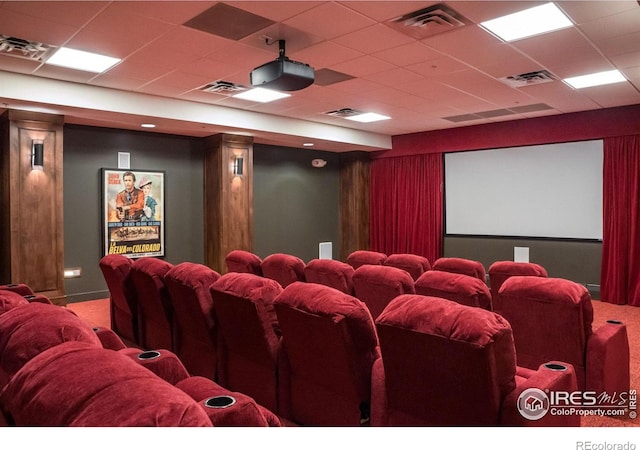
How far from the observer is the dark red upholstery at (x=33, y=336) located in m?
1.41

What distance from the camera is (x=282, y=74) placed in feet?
13.6

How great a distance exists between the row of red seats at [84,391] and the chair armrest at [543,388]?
0.87m

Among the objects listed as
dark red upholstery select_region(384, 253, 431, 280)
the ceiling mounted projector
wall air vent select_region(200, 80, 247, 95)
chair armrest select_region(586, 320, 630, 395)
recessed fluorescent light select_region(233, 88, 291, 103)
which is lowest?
chair armrest select_region(586, 320, 630, 395)

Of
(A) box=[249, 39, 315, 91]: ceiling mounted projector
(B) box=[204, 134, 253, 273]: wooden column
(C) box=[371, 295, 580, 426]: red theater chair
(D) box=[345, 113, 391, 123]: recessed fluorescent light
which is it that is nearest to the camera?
(C) box=[371, 295, 580, 426]: red theater chair

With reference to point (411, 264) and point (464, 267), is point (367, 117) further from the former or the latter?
point (464, 267)

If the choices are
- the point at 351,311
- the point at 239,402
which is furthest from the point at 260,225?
the point at 239,402

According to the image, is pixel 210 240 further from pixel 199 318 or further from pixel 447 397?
pixel 447 397

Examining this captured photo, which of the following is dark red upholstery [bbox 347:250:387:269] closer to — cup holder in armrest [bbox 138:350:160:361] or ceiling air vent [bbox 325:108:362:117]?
ceiling air vent [bbox 325:108:362:117]

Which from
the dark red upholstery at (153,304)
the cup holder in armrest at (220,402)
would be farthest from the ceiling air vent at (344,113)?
the cup holder in armrest at (220,402)

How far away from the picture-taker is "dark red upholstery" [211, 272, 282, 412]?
8.67 feet

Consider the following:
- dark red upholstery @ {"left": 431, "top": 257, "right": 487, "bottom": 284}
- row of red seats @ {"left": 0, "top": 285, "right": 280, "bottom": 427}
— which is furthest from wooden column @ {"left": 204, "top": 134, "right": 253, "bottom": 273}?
row of red seats @ {"left": 0, "top": 285, "right": 280, "bottom": 427}

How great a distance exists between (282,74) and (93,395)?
3604 millimetres

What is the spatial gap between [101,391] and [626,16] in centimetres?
439

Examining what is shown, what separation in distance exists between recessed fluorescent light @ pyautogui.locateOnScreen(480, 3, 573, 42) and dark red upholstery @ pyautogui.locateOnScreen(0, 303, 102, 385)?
3695 mm
